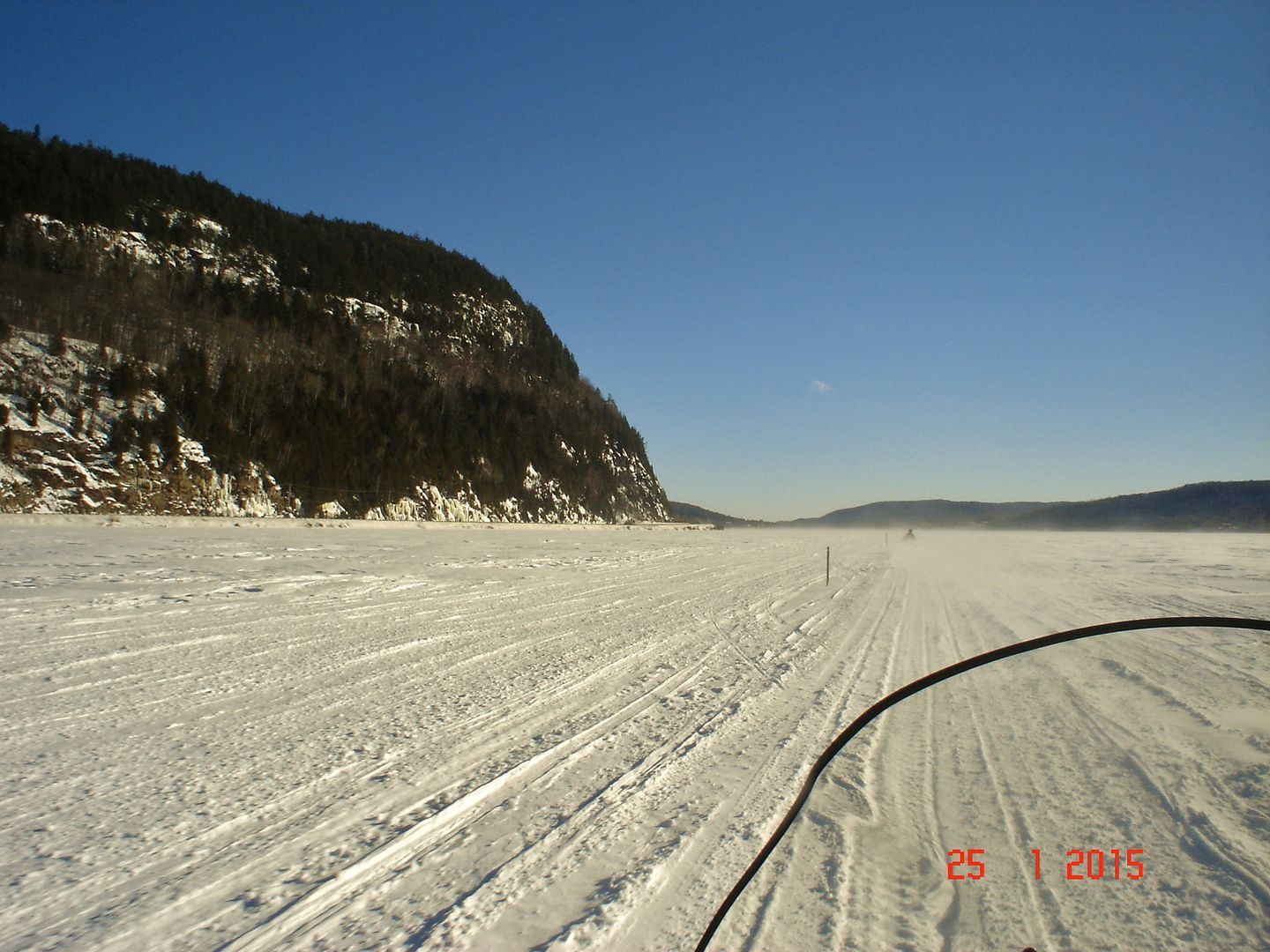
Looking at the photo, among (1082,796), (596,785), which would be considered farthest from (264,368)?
(1082,796)

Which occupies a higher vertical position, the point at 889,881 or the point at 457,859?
the point at 889,881

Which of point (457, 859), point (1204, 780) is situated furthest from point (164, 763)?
point (1204, 780)

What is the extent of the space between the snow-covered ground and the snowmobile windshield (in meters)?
0.01

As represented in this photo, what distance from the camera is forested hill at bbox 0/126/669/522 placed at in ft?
133

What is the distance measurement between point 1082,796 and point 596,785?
109 inches

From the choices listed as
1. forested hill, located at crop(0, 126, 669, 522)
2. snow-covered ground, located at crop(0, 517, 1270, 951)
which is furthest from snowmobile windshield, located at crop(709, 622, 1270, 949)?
forested hill, located at crop(0, 126, 669, 522)

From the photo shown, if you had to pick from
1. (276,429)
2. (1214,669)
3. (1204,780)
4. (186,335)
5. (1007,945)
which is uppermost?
(186,335)

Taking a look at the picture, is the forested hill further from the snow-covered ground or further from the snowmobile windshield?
the snowmobile windshield

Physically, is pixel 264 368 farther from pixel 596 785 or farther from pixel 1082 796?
pixel 1082 796

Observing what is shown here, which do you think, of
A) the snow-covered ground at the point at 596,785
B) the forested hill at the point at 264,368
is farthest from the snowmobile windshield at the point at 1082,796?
the forested hill at the point at 264,368

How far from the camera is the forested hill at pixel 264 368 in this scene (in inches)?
1592

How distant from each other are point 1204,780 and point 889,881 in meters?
1.13

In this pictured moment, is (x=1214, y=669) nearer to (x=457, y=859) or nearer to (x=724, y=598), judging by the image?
(x=457, y=859)

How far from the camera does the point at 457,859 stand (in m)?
3.39
